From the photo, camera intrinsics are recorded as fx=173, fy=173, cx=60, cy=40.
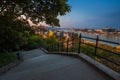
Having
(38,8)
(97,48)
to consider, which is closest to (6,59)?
(38,8)

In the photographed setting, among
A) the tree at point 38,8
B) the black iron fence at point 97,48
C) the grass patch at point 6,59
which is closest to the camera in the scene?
the black iron fence at point 97,48

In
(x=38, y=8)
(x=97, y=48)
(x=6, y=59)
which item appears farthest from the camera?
(x=6, y=59)

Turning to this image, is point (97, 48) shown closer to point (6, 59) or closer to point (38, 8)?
point (38, 8)

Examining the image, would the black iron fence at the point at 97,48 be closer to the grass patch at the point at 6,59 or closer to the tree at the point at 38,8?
the tree at the point at 38,8

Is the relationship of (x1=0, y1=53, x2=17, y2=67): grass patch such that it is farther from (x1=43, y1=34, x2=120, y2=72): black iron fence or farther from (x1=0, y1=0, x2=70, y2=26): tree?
(x1=43, y1=34, x2=120, y2=72): black iron fence

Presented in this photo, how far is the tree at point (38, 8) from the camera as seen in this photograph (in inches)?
344

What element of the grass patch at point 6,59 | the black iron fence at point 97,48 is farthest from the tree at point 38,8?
the grass patch at point 6,59

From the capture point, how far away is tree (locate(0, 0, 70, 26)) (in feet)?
28.7

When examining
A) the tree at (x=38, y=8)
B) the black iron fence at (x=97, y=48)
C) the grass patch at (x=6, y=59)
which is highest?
the tree at (x=38, y=8)

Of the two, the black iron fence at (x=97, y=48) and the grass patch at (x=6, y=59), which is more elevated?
the black iron fence at (x=97, y=48)

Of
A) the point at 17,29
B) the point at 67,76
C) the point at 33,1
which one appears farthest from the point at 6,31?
the point at 67,76

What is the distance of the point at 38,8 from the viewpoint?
9219 millimetres

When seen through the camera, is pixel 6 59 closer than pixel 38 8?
No

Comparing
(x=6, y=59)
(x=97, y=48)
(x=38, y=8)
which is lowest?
(x=6, y=59)
